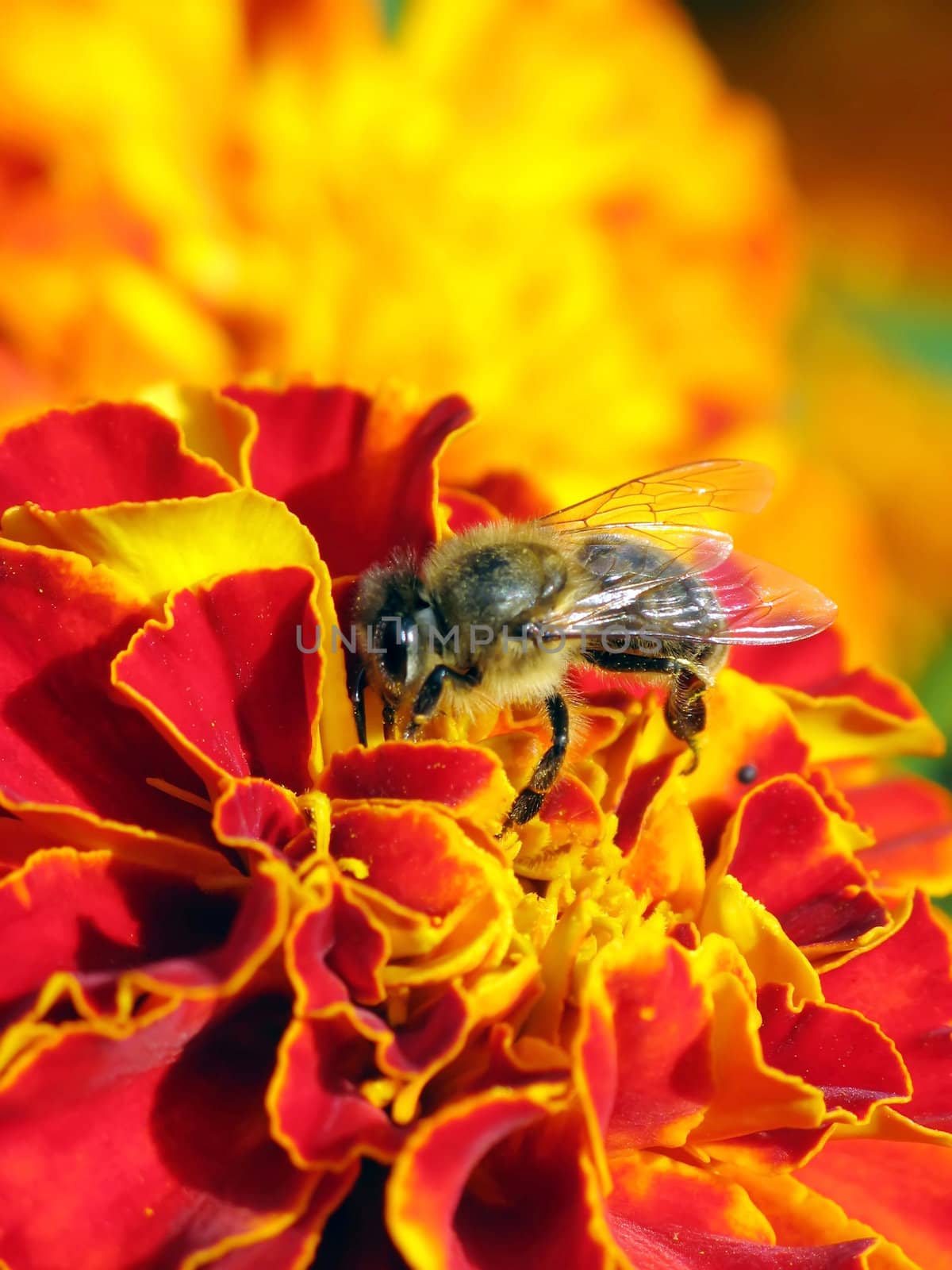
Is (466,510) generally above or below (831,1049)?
above

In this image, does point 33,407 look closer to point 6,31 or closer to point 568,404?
point 6,31

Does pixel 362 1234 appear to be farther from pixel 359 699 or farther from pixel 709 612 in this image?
pixel 709 612

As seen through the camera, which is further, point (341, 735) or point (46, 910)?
point (341, 735)

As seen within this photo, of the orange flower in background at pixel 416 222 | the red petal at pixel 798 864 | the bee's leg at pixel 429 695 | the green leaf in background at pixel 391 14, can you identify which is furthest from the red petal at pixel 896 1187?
the green leaf in background at pixel 391 14

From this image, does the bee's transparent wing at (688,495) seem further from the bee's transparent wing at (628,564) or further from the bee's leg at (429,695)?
the bee's leg at (429,695)

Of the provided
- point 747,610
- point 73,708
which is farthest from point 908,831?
point 73,708

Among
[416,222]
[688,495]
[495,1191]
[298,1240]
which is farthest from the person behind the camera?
[416,222]

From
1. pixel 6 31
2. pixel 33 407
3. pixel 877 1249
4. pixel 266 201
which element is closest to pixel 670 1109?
pixel 877 1249
